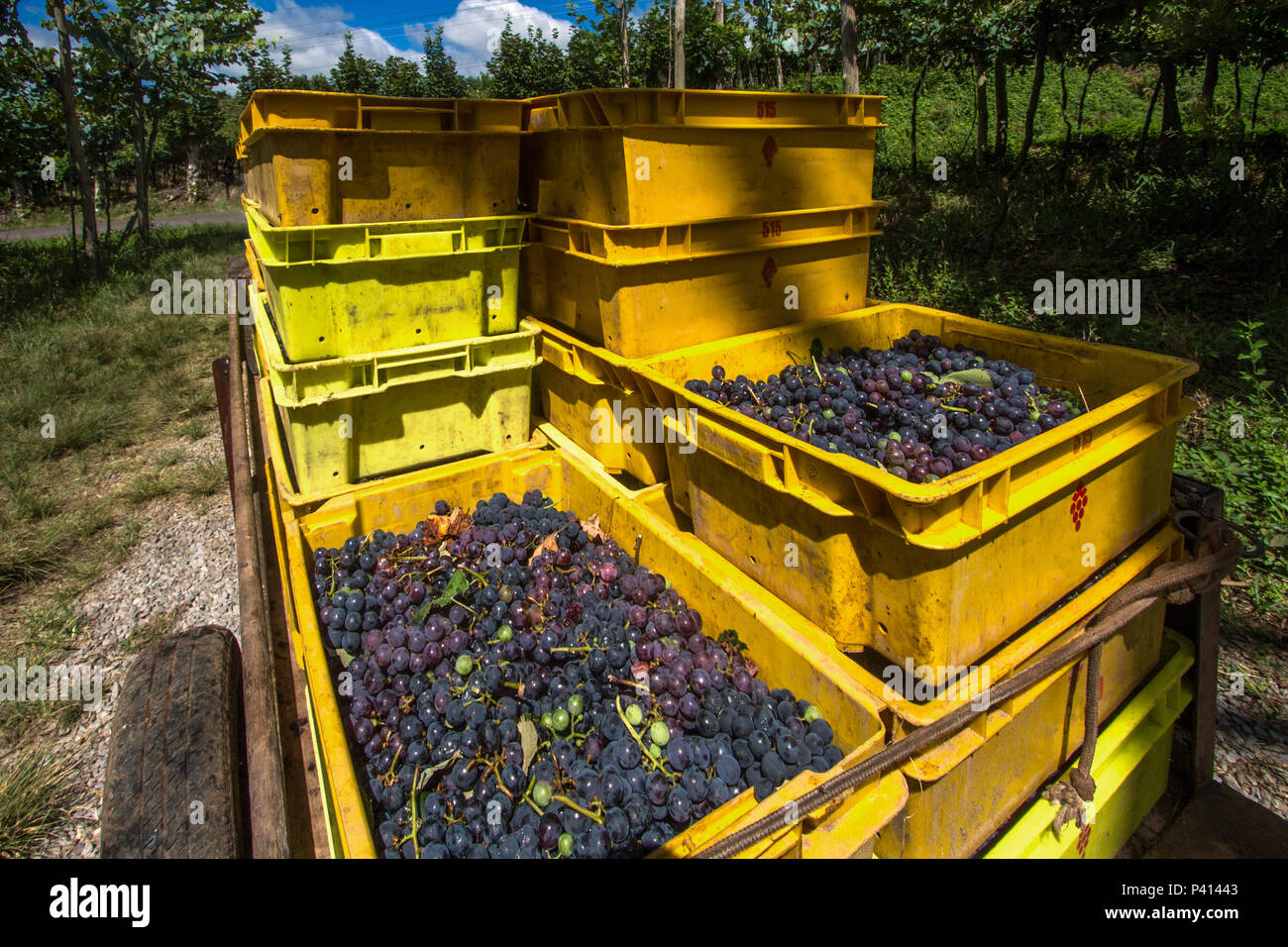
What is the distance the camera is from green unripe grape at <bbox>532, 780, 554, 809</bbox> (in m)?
1.76

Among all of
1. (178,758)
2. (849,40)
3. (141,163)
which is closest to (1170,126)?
(849,40)

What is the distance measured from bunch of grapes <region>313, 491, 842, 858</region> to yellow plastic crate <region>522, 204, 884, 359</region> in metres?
0.93

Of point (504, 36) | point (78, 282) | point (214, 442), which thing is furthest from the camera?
point (504, 36)

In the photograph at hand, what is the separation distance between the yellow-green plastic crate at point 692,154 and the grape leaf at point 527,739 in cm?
176

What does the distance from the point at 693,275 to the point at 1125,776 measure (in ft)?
7.16

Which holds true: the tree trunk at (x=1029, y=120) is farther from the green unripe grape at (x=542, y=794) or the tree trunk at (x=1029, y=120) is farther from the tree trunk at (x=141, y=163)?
the tree trunk at (x=141, y=163)

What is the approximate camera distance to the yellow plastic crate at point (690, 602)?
4.77 ft

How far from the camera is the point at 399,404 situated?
10.1 feet

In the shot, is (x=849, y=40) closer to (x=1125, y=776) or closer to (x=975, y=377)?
(x=975, y=377)

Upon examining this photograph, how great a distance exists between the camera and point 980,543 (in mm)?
1735
